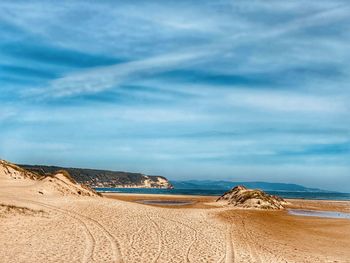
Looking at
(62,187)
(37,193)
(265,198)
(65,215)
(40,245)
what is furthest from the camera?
(265,198)

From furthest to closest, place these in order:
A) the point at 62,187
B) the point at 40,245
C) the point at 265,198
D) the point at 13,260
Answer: the point at 265,198, the point at 62,187, the point at 40,245, the point at 13,260

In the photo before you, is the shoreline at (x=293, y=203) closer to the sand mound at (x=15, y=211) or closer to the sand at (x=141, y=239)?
the sand at (x=141, y=239)

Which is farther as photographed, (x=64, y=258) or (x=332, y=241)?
(x=332, y=241)

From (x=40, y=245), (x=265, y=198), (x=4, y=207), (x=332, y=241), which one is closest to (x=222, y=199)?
(x=265, y=198)

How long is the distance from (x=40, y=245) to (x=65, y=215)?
28.4ft

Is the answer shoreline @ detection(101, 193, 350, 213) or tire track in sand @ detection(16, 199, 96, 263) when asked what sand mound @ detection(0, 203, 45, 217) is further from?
shoreline @ detection(101, 193, 350, 213)

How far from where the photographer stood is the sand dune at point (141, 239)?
16614 millimetres

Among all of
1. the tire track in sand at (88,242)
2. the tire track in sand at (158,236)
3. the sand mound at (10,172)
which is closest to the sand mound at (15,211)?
the tire track in sand at (88,242)

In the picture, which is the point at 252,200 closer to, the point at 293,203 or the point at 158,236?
the point at 293,203

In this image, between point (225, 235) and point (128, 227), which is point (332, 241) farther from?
point (128, 227)

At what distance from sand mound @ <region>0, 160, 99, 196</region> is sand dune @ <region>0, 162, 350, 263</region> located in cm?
900

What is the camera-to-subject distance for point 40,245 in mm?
18031

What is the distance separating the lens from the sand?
1661cm

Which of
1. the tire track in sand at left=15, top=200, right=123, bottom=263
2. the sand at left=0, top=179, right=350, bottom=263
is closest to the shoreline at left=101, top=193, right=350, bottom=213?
the sand at left=0, top=179, right=350, bottom=263
